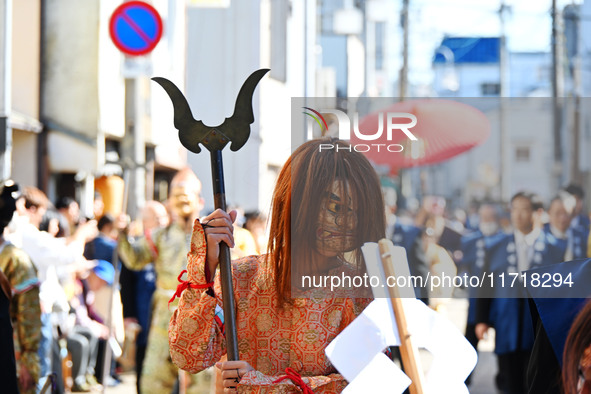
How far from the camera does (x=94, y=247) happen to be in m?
10.4

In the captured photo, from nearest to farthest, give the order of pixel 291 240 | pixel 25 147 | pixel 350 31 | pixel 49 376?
pixel 291 240 → pixel 49 376 → pixel 25 147 → pixel 350 31

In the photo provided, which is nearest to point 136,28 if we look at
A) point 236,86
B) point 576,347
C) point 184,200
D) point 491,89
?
point 184,200

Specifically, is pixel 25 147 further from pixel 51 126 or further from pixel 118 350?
pixel 118 350

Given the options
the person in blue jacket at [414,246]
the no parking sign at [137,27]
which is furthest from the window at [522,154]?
the no parking sign at [137,27]

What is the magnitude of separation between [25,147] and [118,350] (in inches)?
201

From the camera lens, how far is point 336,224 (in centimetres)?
293

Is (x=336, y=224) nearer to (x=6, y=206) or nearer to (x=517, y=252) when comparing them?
(x=517, y=252)

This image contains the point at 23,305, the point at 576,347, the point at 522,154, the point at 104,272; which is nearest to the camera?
the point at 576,347

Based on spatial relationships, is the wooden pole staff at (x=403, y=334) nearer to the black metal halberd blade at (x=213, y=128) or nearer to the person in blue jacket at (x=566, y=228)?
the person in blue jacket at (x=566, y=228)

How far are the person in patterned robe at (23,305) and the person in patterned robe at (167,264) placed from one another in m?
1.58

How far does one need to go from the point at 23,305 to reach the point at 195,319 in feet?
8.28

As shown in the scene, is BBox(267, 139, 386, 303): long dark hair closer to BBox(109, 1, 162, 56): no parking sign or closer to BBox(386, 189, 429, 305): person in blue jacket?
BBox(386, 189, 429, 305): person in blue jacket

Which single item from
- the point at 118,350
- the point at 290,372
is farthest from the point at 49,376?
the point at 118,350

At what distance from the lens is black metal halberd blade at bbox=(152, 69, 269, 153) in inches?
118
